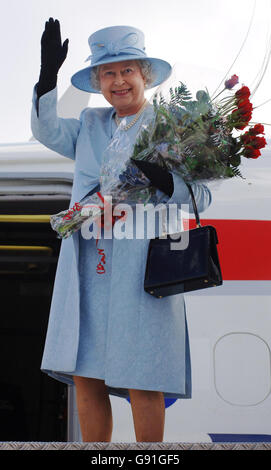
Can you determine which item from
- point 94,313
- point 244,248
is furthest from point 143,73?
point 244,248

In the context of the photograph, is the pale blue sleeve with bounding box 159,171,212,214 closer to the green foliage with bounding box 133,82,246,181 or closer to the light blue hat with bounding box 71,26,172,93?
the green foliage with bounding box 133,82,246,181

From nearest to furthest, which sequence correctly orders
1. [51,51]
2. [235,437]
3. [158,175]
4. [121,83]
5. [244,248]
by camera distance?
[158,175] → [51,51] → [121,83] → [235,437] → [244,248]

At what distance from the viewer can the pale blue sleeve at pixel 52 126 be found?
1.71 meters

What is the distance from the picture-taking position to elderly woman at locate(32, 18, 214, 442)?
5.34 feet

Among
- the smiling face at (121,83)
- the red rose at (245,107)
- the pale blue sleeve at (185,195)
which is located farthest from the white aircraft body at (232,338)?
the red rose at (245,107)

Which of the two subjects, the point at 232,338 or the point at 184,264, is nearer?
the point at 184,264

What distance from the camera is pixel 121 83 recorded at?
1735 mm

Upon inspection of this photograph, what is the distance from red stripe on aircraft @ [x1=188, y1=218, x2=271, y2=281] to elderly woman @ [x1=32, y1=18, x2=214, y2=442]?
0.87 m

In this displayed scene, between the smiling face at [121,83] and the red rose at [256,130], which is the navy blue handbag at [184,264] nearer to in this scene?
the red rose at [256,130]

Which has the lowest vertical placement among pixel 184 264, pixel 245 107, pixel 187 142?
pixel 184 264

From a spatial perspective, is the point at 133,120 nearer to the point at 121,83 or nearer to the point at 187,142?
the point at 121,83

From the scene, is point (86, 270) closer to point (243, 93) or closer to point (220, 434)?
point (243, 93)

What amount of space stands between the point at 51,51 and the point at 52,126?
24 centimetres

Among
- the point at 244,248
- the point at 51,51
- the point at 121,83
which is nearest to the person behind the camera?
the point at 51,51
